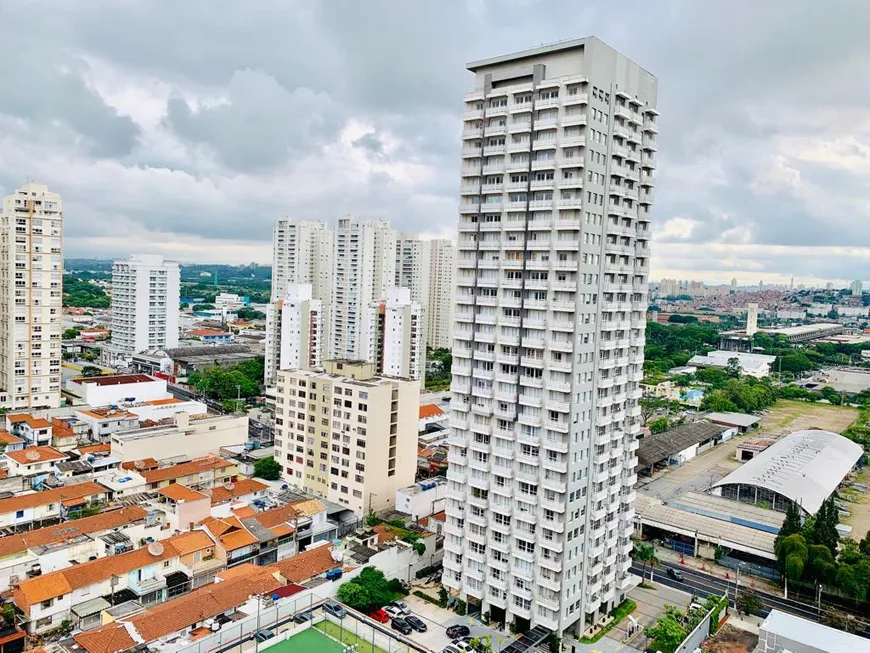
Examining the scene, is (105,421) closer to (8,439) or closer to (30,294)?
(8,439)

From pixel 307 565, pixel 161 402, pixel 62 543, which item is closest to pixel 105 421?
pixel 161 402

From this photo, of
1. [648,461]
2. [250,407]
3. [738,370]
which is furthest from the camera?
[738,370]

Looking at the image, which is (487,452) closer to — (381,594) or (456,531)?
(456,531)

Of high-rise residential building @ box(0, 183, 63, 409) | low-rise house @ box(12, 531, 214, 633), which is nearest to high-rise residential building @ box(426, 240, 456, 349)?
high-rise residential building @ box(0, 183, 63, 409)

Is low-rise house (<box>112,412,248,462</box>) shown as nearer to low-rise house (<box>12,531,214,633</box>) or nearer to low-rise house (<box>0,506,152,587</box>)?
low-rise house (<box>0,506,152,587</box>)

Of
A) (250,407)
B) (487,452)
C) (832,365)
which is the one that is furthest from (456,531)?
(832,365)

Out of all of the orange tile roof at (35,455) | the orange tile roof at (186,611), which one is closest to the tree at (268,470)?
the orange tile roof at (35,455)

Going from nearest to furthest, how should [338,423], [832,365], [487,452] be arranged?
1. [487,452]
2. [338,423]
3. [832,365]
